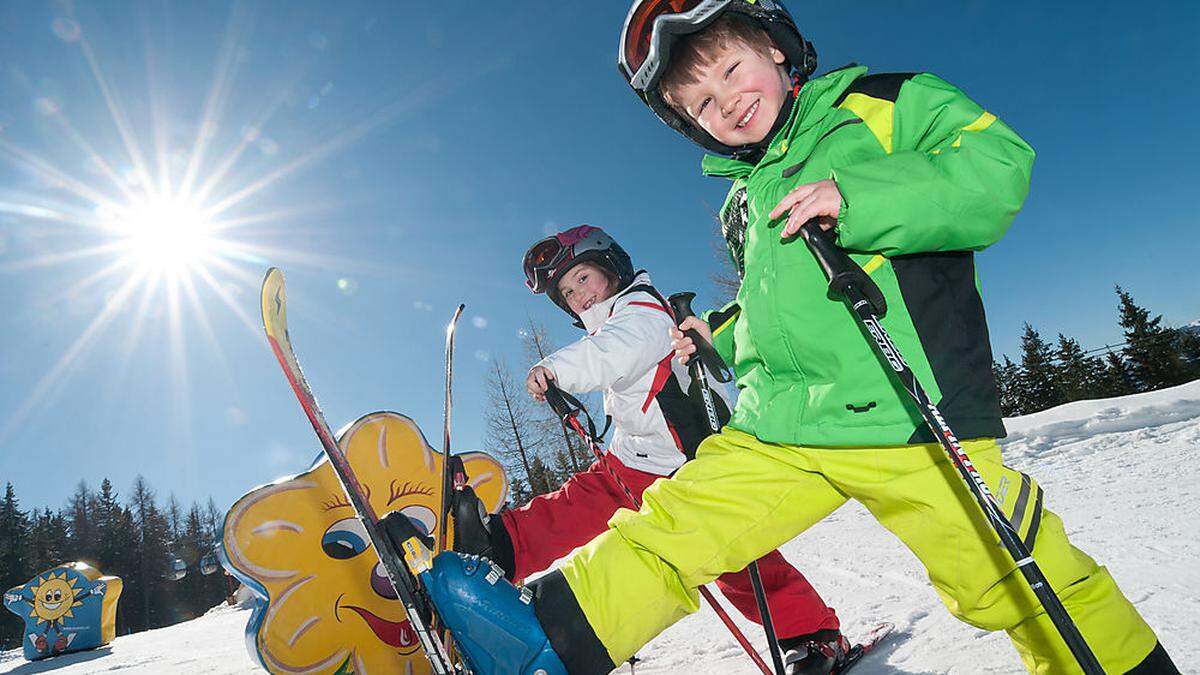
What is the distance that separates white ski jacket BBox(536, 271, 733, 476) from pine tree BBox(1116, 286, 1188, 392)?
3907cm

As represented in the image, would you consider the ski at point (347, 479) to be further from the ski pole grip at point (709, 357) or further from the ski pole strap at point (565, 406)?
the ski pole grip at point (709, 357)

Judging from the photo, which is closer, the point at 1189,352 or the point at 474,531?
the point at 474,531

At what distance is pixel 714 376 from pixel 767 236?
0.86 m

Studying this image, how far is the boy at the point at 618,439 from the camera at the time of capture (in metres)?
2.31

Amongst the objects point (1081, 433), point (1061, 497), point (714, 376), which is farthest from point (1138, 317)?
point (714, 376)

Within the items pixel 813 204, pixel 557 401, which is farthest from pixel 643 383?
pixel 813 204

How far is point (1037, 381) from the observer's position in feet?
113

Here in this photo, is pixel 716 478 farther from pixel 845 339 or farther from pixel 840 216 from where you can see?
pixel 840 216

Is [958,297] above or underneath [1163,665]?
above

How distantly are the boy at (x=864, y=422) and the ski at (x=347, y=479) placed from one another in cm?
10

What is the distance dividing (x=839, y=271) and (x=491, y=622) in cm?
112

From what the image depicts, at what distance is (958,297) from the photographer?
1432 millimetres

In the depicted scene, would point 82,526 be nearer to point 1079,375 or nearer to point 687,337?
point 687,337

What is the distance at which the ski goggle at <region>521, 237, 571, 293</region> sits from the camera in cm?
345
